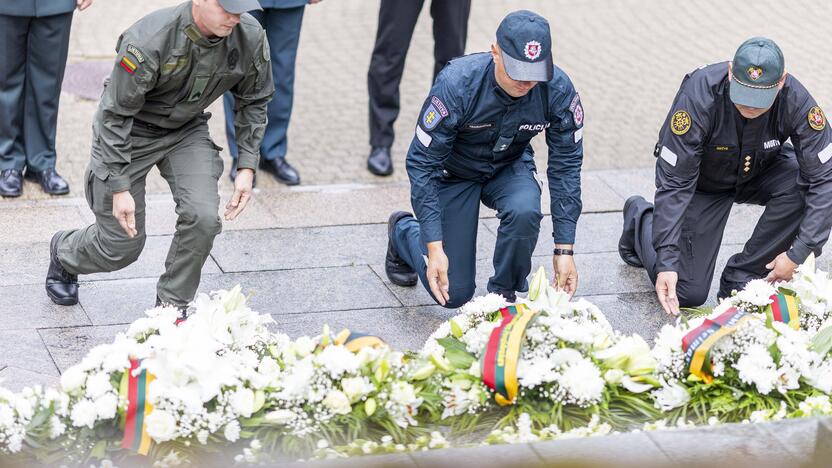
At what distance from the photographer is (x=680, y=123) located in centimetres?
518

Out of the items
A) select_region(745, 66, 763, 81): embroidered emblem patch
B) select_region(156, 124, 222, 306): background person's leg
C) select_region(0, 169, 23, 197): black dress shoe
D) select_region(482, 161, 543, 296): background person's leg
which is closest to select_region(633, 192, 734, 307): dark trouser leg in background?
select_region(482, 161, 543, 296): background person's leg

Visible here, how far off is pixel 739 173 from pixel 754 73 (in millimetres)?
741

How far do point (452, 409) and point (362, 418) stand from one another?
0.30 metres

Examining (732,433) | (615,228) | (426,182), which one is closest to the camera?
(732,433)

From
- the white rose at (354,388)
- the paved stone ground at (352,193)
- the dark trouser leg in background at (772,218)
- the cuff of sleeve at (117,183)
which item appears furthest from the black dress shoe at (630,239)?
the white rose at (354,388)

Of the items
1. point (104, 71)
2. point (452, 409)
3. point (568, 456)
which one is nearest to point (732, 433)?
point (568, 456)

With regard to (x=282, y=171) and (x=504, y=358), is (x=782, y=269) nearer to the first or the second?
(x=504, y=358)

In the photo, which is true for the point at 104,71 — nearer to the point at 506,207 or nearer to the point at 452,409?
the point at 506,207

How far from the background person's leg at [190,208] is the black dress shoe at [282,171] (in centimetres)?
181

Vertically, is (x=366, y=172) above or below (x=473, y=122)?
below

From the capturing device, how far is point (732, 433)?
3354 millimetres

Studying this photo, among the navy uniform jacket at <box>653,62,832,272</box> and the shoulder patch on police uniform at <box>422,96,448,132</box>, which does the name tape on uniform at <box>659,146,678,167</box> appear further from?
the shoulder patch on police uniform at <box>422,96,448,132</box>

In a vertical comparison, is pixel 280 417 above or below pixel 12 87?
above

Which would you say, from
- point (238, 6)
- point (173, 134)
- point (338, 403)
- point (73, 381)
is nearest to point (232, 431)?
point (338, 403)
